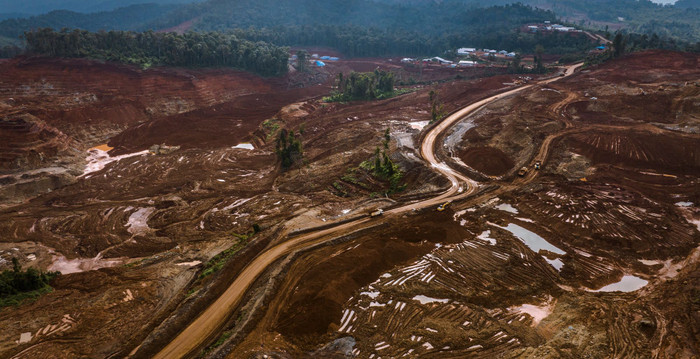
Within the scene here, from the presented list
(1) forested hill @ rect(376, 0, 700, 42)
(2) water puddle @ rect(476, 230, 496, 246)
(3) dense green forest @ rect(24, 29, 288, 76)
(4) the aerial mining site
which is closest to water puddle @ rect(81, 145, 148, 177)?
(4) the aerial mining site

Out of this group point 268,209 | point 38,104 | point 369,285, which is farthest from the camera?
point 38,104

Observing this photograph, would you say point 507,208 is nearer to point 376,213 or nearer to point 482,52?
point 376,213

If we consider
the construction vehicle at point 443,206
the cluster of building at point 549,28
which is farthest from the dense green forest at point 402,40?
the construction vehicle at point 443,206

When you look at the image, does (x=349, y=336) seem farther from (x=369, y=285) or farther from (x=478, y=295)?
(x=478, y=295)

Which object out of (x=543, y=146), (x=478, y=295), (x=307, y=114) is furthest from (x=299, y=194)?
(x=307, y=114)

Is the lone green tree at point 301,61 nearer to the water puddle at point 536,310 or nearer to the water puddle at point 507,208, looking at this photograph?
the water puddle at point 507,208

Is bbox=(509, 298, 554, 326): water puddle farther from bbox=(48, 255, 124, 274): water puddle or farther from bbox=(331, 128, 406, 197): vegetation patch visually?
bbox=(48, 255, 124, 274): water puddle

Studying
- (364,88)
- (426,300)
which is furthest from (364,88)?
(426,300)
